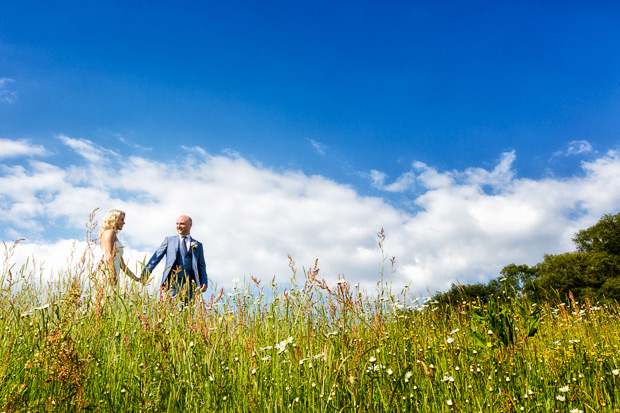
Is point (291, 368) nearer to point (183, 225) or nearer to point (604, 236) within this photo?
point (183, 225)

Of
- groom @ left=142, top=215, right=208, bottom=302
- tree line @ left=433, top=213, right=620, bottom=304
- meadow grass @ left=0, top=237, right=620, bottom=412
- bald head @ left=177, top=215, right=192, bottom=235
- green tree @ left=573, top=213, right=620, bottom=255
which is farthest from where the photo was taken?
green tree @ left=573, top=213, right=620, bottom=255

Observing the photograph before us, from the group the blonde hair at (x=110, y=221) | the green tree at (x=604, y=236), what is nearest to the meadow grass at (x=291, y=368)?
the blonde hair at (x=110, y=221)

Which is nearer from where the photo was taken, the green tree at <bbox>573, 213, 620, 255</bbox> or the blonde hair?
the blonde hair

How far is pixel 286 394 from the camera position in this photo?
2842 mm

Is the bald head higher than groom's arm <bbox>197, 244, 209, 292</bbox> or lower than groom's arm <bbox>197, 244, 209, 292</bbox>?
higher

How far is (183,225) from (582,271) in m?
19.7

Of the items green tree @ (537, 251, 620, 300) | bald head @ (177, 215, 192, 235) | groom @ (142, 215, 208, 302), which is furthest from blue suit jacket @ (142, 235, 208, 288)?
green tree @ (537, 251, 620, 300)

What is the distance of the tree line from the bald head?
41.4 feet

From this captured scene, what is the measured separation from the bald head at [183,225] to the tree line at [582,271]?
12613 mm

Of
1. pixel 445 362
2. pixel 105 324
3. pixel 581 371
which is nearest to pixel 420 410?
pixel 445 362

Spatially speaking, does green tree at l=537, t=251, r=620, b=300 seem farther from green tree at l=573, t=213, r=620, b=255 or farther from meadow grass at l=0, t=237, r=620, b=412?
meadow grass at l=0, t=237, r=620, b=412

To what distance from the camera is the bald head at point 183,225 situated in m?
9.27

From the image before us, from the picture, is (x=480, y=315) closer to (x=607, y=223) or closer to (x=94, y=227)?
(x=94, y=227)

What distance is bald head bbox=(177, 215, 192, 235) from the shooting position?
927 centimetres
